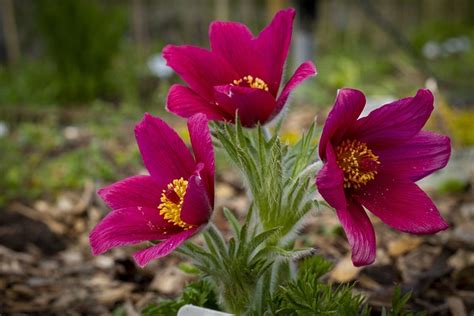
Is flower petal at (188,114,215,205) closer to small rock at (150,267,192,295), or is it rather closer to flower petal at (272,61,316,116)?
flower petal at (272,61,316,116)

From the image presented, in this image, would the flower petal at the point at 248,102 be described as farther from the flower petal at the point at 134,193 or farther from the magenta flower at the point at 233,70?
the flower petal at the point at 134,193

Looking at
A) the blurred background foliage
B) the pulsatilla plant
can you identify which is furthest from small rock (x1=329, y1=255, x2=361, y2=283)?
the pulsatilla plant

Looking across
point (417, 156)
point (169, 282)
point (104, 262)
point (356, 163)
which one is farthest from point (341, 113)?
point (104, 262)

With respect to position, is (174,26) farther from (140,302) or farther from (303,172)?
(303,172)

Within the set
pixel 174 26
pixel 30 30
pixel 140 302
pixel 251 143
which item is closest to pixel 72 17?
pixel 30 30

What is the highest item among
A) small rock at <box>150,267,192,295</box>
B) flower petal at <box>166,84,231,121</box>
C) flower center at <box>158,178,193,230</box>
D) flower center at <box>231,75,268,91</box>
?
flower center at <box>231,75,268,91</box>
